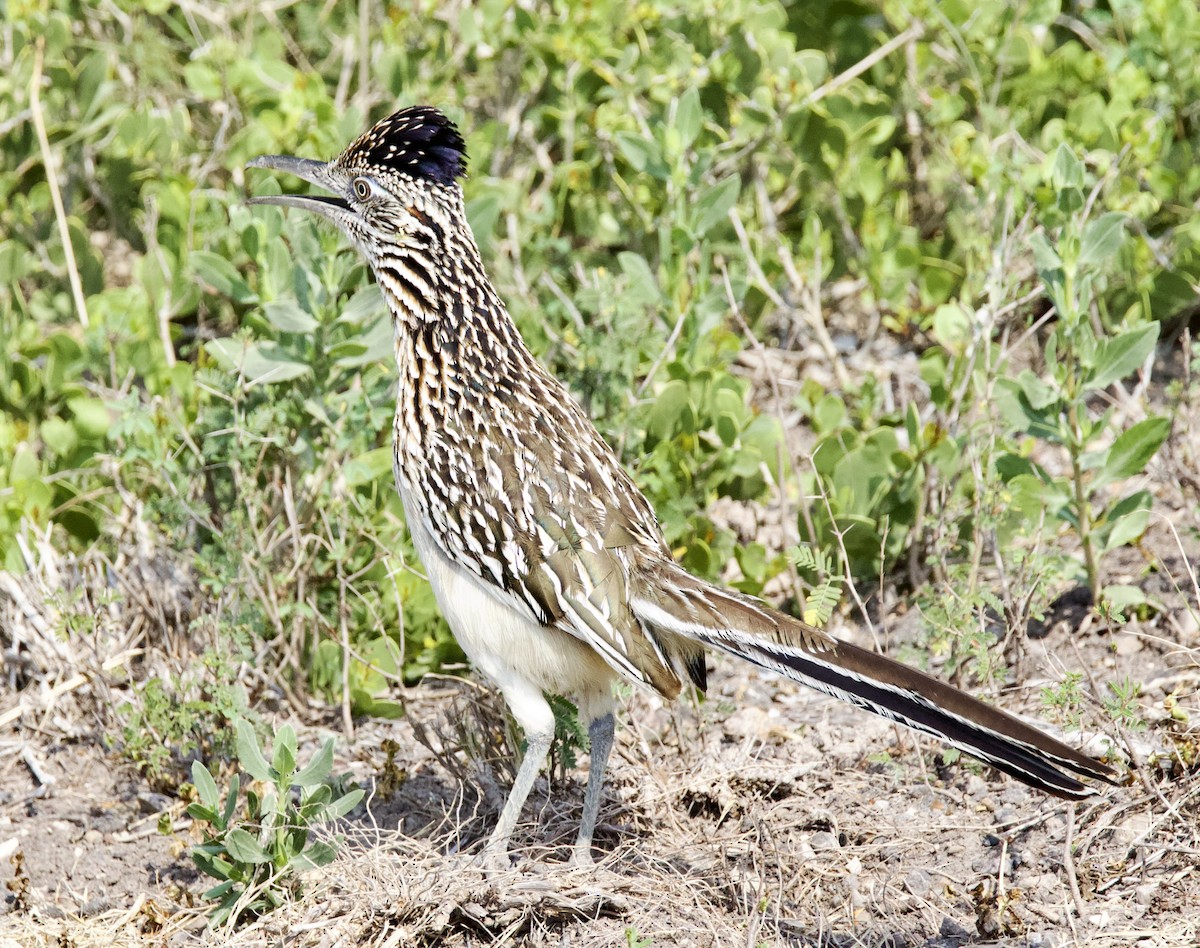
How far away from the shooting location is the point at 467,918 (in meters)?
4.74

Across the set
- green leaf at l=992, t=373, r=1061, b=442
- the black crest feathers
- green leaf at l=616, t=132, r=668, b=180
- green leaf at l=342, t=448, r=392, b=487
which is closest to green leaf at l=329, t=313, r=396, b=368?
green leaf at l=342, t=448, r=392, b=487

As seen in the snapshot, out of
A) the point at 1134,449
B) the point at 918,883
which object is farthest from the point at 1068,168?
the point at 918,883

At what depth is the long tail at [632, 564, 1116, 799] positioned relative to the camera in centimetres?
411

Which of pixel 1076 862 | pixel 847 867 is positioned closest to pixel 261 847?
pixel 847 867

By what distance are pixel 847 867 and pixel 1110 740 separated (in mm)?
967

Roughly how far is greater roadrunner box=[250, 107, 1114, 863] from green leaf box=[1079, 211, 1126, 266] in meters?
2.02

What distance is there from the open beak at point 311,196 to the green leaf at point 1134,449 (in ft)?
10.1

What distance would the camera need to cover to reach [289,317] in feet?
19.2

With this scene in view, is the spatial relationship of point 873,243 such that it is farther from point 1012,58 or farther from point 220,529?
point 220,529

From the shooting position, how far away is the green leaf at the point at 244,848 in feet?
15.6

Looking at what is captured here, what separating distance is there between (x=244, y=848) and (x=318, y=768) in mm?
332

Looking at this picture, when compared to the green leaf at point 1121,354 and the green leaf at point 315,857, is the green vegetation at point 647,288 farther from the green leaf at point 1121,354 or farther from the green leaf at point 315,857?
the green leaf at point 315,857

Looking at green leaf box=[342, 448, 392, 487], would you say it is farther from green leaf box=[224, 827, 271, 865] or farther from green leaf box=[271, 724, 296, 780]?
green leaf box=[224, 827, 271, 865]

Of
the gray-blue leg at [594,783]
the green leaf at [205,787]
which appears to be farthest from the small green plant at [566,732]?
the green leaf at [205,787]
